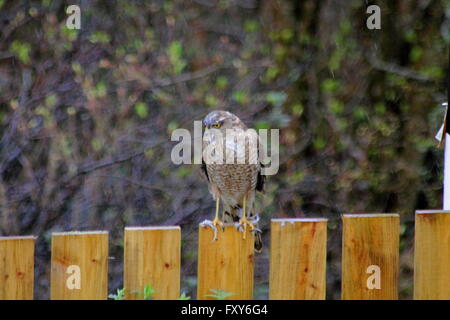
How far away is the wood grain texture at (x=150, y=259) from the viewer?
228cm

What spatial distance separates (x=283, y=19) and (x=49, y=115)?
1774 mm

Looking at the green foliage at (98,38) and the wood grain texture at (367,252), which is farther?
the green foliage at (98,38)

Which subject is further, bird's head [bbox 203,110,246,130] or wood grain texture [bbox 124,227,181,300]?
bird's head [bbox 203,110,246,130]

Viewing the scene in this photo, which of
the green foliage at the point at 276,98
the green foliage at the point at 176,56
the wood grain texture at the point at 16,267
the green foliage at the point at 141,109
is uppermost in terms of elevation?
the green foliage at the point at 176,56

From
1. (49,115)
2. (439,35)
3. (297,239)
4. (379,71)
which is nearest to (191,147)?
(49,115)

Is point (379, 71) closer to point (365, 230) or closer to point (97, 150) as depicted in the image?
point (97, 150)

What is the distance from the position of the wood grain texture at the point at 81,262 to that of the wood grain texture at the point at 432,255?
3.37 ft

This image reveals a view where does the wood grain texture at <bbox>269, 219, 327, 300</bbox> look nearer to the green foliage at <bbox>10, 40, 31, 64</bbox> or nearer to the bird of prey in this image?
the bird of prey

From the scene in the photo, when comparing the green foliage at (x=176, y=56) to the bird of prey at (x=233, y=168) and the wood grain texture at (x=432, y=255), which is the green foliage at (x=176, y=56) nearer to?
the bird of prey at (x=233, y=168)

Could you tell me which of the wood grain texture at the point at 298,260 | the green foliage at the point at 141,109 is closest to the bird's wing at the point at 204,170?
the green foliage at the point at 141,109

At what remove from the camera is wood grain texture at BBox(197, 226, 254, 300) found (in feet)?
7.67

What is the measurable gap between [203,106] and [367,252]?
8.87 feet

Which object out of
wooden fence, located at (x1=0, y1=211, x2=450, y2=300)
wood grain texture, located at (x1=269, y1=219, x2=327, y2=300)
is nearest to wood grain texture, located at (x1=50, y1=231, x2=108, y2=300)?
wooden fence, located at (x1=0, y1=211, x2=450, y2=300)

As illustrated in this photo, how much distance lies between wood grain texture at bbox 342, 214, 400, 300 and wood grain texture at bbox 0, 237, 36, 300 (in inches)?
39.6
